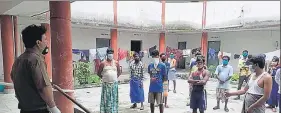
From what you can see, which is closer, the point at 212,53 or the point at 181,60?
the point at 212,53

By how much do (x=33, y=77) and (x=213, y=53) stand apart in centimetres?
1458

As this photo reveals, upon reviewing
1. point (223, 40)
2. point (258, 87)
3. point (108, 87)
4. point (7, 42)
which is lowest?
point (108, 87)

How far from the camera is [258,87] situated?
10.5 feet

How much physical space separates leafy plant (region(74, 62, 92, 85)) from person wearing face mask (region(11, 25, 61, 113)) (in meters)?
7.56

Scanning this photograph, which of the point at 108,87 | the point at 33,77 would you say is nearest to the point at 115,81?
the point at 108,87

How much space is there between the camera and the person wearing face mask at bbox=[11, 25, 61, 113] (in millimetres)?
2223

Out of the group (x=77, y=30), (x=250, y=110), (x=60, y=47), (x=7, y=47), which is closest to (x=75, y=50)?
(x=77, y=30)

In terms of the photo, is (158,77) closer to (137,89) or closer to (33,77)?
(137,89)

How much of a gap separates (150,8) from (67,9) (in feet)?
29.5

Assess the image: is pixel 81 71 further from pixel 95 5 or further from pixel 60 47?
pixel 60 47

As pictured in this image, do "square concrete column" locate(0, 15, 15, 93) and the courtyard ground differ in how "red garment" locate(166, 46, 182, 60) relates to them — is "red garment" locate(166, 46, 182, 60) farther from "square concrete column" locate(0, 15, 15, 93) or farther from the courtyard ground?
"square concrete column" locate(0, 15, 15, 93)

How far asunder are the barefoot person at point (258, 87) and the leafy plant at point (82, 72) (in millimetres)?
7518

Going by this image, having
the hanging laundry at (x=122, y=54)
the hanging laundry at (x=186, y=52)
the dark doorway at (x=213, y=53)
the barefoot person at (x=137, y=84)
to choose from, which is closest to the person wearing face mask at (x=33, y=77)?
the barefoot person at (x=137, y=84)

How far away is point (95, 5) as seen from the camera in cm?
1145
